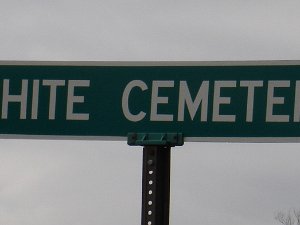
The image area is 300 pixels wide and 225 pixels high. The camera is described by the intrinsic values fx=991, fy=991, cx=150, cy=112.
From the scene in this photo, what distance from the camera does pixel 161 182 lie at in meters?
5.12

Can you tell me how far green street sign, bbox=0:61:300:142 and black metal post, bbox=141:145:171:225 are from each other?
13 cm

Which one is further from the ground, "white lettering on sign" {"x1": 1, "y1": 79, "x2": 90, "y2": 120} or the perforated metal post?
"white lettering on sign" {"x1": 1, "y1": 79, "x2": 90, "y2": 120}

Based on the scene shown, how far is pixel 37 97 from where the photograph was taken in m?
5.36

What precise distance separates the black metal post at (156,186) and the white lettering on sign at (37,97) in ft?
1.43

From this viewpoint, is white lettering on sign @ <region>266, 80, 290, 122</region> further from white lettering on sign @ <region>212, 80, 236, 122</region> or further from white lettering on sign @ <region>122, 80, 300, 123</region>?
white lettering on sign @ <region>212, 80, 236, 122</region>

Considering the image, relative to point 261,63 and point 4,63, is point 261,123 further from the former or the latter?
point 4,63

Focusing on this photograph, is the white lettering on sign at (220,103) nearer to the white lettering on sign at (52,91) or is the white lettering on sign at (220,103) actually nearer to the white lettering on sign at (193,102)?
the white lettering on sign at (193,102)

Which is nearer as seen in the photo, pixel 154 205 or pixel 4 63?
pixel 154 205

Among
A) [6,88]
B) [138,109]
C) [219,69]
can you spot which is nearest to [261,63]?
[219,69]

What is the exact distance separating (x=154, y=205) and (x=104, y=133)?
500 millimetres

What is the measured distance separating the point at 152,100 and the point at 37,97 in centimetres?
63

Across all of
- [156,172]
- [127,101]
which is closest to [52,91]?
[127,101]

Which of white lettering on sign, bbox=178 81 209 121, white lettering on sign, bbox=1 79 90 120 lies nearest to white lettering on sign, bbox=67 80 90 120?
white lettering on sign, bbox=1 79 90 120

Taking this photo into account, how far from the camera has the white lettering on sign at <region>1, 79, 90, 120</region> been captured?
17.5ft
